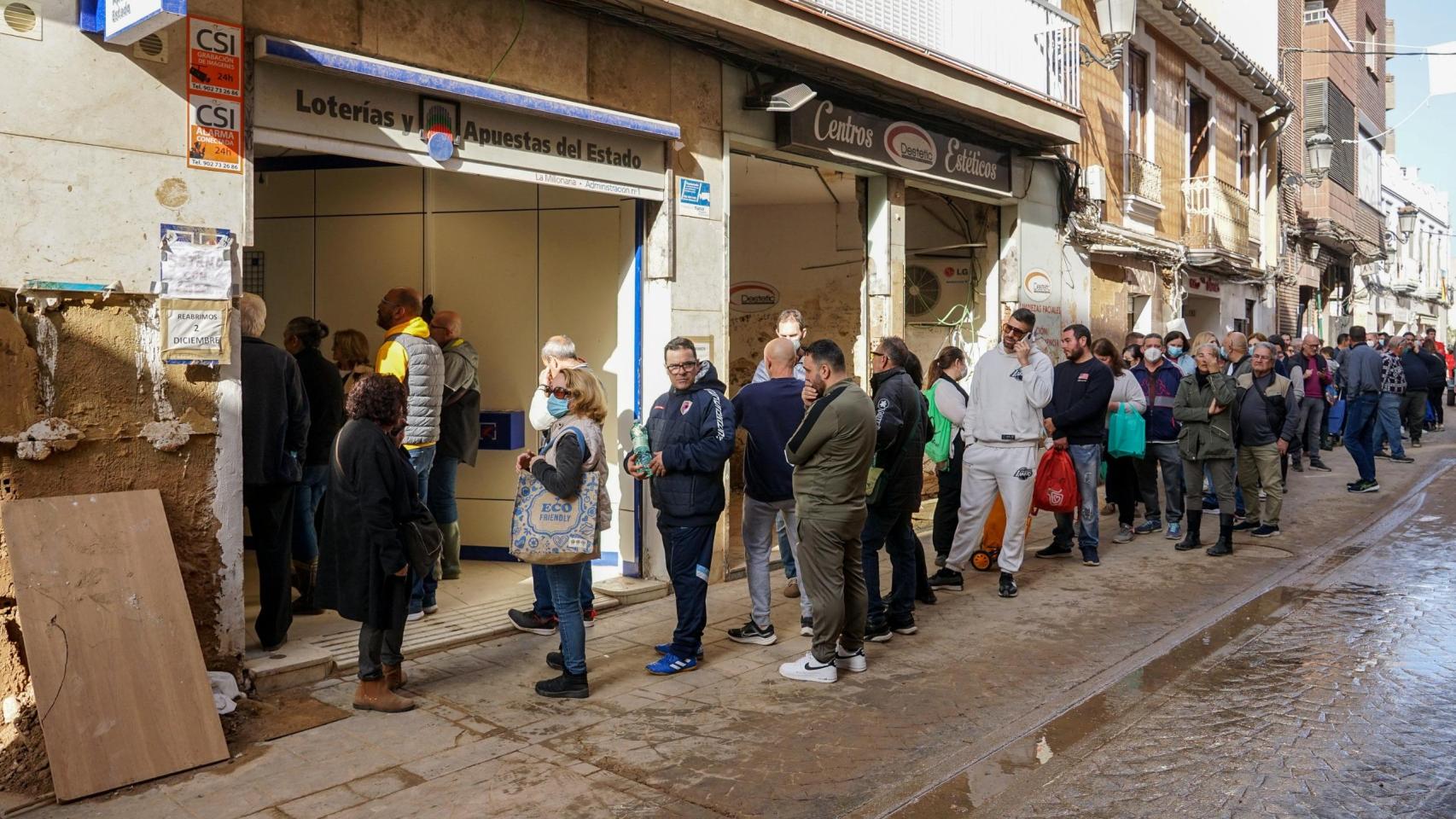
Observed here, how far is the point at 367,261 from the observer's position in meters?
8.68

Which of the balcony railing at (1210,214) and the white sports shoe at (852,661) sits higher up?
the balcony railing at (1210,214)

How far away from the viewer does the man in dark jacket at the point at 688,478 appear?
6.00 meters

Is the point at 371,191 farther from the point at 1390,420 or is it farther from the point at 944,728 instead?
the point at 1390,420

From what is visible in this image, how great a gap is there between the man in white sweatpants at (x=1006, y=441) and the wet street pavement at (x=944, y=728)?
1.39ft

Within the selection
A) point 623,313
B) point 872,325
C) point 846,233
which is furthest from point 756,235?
point 623,313

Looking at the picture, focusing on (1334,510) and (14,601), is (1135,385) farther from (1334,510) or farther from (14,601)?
(14,601)

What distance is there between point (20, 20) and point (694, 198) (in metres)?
4.43

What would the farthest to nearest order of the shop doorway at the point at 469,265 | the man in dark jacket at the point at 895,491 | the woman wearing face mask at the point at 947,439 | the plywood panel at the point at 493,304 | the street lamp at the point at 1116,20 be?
1. the street lamp at the point at 1116,20
2. the plywood panel at the point at 493,304
3. the shop doorway at the point at 469,265
4. the woman wearing face mask at the point at 947,439
5. the man in dark jacket at the point at 895,491

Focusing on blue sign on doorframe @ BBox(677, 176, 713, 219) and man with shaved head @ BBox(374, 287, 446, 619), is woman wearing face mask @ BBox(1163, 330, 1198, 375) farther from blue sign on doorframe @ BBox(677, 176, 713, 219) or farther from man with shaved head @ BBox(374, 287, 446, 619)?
man with shaved head @ BBox(374, 287, 446, 619)

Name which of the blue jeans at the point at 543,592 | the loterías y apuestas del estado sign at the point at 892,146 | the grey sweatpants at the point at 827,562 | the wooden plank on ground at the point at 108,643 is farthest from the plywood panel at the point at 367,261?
the grey sweatpants at the point at 827,562

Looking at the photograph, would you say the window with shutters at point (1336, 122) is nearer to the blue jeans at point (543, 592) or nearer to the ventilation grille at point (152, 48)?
the blue jeans at point (543, 592)

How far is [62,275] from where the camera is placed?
4945mm

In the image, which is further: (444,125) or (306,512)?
(306,512)

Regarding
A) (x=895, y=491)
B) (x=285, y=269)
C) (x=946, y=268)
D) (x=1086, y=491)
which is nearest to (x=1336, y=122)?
(x=946, y=268)
